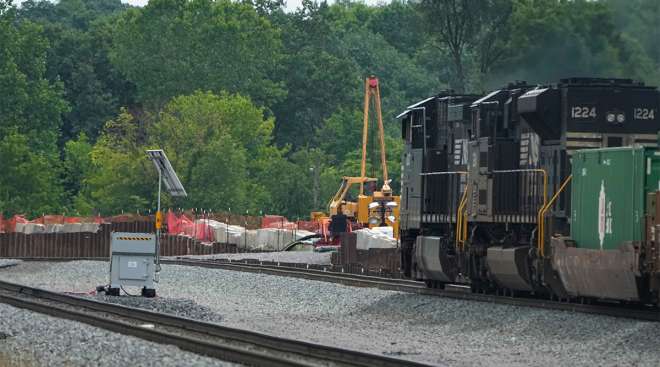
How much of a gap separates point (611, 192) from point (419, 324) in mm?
3849

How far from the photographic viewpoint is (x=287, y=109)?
116 m

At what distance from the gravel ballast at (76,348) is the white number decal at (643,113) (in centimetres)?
1052

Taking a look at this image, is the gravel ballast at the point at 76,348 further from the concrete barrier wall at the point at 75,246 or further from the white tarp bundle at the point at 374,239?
the concrete barrier wall at the point at 75,246

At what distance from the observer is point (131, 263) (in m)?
28.0

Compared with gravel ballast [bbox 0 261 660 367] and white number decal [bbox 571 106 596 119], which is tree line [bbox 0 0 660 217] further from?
white number decal [bbox 571 106 596 119]

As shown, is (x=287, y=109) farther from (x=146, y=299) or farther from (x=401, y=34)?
(x=146, y=299)

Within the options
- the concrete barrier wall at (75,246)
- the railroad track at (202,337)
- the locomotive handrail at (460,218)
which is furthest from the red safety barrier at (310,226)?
the railroad track at (202,337)

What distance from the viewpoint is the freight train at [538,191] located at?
21297 millimetres

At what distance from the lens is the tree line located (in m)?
37.5

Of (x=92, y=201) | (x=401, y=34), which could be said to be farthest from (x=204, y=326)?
(x=401, y=34)

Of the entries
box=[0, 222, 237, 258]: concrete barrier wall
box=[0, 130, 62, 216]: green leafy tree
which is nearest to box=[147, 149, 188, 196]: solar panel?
box=[0, 222, 237, 258]: concrete barrier wall

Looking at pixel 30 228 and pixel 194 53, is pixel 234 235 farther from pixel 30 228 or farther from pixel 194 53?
pixel 194 53

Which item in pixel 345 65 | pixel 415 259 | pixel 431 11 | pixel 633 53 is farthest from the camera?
pixel 345 65

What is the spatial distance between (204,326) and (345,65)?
9306 centimetres
